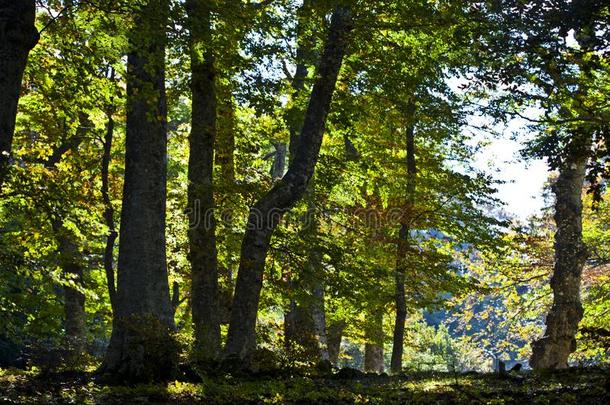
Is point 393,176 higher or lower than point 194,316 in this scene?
higher

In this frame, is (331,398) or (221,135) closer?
(331,398)

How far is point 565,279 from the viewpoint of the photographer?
53.2 feet

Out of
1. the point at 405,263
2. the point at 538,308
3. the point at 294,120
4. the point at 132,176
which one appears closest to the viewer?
the point at 132,176

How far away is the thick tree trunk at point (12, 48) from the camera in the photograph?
717 centimetres

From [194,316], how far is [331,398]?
224 inches

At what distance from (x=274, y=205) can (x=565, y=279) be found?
8.78 metres

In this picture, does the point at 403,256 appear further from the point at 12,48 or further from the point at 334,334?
the point at 12,48

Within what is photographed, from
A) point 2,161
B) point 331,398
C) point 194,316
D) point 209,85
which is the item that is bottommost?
point 331,398

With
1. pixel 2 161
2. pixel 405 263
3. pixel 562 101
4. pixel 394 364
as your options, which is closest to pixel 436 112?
pixel 562 101

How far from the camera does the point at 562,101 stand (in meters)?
13.0

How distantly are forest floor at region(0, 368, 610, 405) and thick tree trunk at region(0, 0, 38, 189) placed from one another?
290cm

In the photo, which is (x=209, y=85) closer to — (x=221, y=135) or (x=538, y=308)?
(x=221, y=135)

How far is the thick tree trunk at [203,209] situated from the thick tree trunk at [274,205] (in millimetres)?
1153

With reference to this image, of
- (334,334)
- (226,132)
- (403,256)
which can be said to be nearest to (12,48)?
(226,132)
